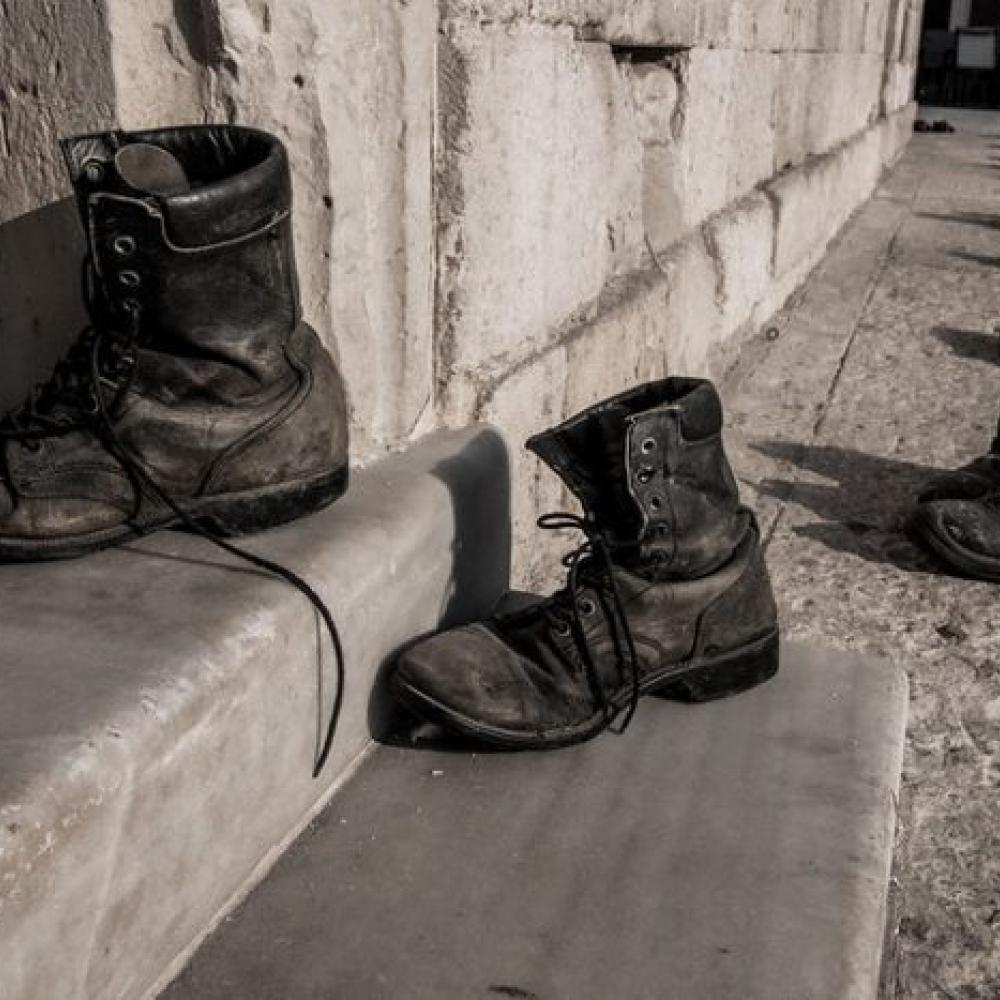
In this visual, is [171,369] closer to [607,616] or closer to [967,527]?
[607,616]

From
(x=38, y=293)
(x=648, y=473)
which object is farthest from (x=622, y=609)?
(x=38, y=293)

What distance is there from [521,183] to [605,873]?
4.43ft

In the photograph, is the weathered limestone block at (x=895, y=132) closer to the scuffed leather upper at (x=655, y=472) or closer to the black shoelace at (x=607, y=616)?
the scuffed leather upper at (x=655, y=472)

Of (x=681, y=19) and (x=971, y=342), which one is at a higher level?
(x=681, y=19)

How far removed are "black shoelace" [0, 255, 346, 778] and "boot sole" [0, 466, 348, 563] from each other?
31 millimetres

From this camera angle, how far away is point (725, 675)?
1.97 metres

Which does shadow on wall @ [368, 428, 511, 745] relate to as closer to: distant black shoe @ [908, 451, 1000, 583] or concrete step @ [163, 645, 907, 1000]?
concrete step @ [163, 645, 907, 1000]

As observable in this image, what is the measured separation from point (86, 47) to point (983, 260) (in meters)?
5.61

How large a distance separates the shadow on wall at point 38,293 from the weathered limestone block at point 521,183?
2.16 ft

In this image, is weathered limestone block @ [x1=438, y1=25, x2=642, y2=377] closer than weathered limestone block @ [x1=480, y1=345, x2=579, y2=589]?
Yes

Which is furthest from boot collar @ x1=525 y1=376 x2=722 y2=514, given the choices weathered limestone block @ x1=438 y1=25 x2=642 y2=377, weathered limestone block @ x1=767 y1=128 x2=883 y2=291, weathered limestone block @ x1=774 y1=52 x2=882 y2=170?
weathered limestone block @ x1=774 y1=52 x2=882 y2=170

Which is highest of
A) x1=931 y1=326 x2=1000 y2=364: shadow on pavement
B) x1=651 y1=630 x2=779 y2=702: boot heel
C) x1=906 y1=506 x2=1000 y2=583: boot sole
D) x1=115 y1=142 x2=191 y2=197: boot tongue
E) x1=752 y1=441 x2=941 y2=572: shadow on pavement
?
x1=115 y1=142 x2=191 y2=197: boot tongue

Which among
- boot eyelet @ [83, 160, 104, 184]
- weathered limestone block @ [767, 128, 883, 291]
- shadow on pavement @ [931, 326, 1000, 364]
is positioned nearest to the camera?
boot eyelet @ [83, 160, 104, 184]

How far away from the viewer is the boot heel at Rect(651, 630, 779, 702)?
195 cm
